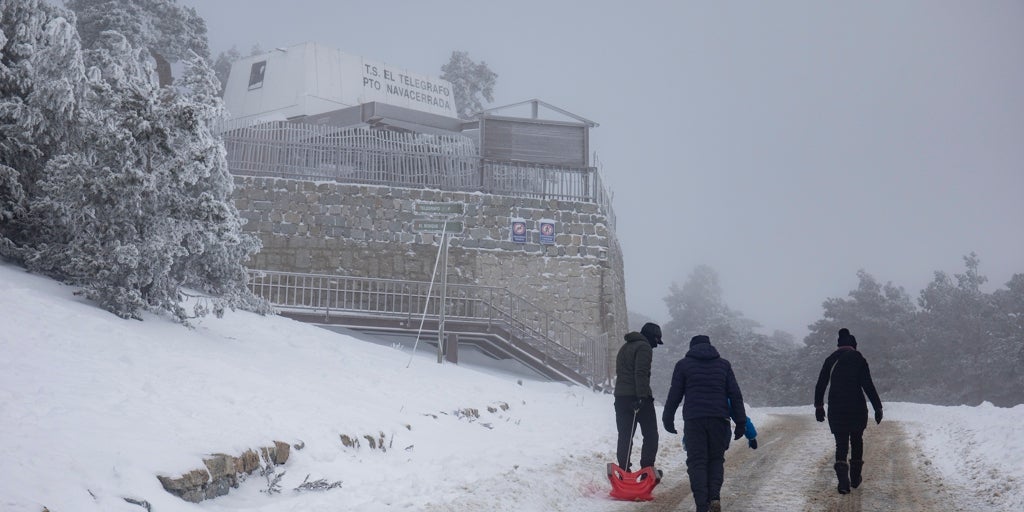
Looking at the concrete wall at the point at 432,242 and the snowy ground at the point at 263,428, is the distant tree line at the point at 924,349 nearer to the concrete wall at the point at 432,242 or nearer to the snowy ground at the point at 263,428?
the concrete wall at the point at 432,242

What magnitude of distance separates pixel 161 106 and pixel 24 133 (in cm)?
191

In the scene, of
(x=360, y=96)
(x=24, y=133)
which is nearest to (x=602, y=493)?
(x=24, y=133)

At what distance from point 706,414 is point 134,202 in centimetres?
805

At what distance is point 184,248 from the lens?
41.2 ft

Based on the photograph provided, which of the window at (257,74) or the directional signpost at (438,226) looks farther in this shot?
the window at (257,74)

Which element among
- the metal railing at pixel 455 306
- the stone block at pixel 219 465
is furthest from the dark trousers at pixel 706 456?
the metal railing at pixel 455 306

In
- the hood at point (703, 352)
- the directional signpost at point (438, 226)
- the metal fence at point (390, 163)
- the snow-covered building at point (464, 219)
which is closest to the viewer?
the hood at point (703, 352)

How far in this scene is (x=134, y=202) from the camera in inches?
477

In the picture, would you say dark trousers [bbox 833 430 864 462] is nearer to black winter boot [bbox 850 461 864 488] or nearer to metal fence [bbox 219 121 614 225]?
black winter boot [bbox 850 461 864 488]

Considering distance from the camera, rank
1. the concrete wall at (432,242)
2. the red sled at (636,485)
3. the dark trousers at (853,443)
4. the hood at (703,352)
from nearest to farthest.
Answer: the hood at (703,352) → the red sled at (636,485) → the dark trousers at (853,443) → the concrete wall at (432,242)

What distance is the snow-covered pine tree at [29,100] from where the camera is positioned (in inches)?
497

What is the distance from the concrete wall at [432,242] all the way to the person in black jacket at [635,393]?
1458 centimetres

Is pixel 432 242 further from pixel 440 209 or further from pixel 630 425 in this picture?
pixel 630 425

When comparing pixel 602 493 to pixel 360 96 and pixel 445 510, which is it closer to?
pixel 445 510
